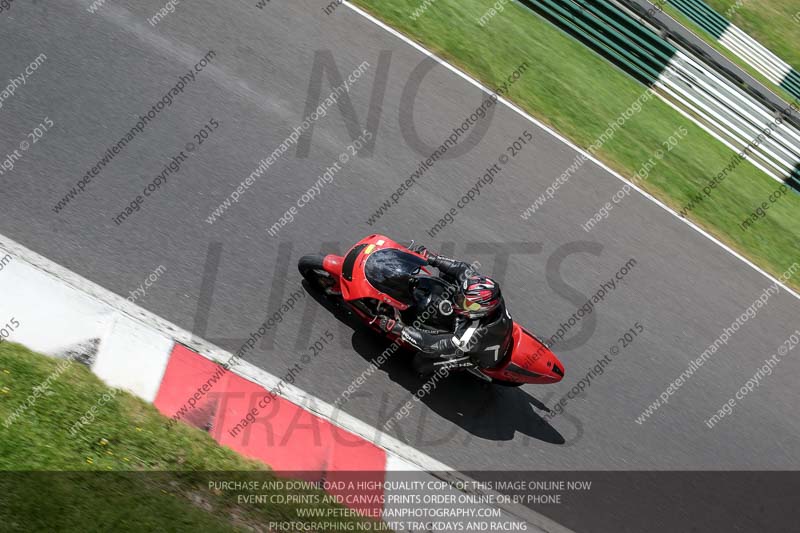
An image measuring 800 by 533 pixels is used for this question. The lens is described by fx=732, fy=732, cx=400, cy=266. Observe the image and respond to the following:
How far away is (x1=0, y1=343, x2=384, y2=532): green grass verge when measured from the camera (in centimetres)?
577

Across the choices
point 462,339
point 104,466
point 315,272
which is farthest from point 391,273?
point 104,466

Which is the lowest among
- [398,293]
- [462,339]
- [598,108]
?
[398,293]

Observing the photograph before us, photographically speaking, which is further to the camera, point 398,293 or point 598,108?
point 598,108

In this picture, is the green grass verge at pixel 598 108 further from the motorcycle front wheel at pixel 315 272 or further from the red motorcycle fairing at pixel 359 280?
the motorcycle front wheel at pixel 315 272

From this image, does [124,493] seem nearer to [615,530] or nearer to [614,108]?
[615,530]

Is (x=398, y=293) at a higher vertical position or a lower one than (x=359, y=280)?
higher

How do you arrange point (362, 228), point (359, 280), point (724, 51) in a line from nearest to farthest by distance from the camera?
point (359, 280), point (362, 228), point (724, 51)

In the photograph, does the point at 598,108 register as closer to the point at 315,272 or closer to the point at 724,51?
the point at 315,272

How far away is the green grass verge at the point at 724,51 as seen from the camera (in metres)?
Answer: 20.5

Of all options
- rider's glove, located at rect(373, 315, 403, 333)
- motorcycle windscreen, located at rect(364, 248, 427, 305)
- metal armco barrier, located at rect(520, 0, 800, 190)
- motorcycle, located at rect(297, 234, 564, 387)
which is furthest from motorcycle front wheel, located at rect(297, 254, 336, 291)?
metal armco barrier, located at rect(520, 0, 800, 190)

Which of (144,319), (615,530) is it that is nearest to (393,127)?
(144,319)

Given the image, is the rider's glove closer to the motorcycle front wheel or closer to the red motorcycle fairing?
the red motorcycle fairing

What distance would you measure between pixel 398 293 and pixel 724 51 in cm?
1705

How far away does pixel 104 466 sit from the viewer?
627 cm
